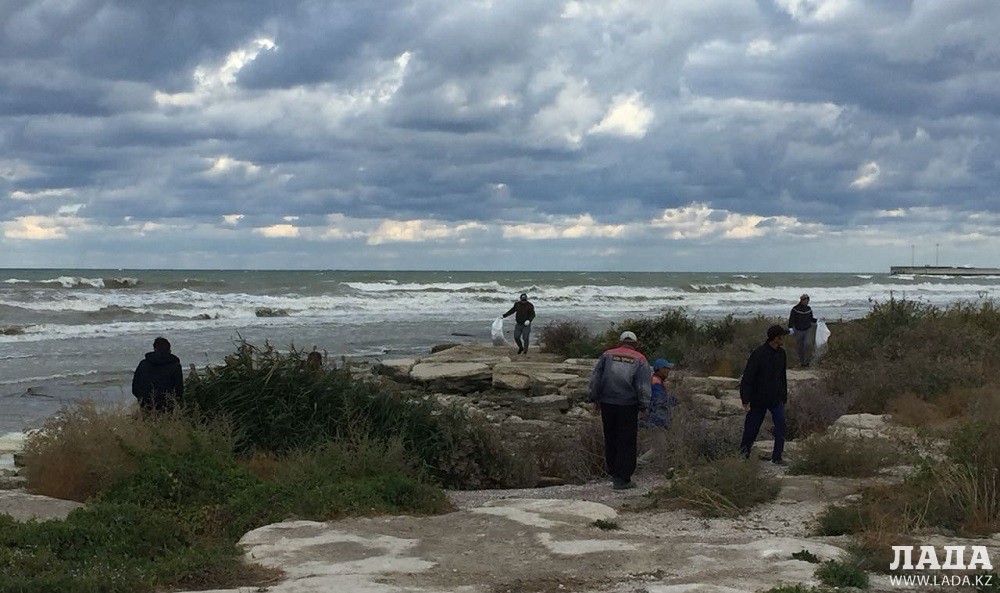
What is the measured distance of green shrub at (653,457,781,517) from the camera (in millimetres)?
8820

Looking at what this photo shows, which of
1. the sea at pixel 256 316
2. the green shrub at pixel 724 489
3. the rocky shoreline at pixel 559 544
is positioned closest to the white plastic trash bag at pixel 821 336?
the sea at pixel 256 316

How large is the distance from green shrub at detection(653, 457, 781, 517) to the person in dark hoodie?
5.54m

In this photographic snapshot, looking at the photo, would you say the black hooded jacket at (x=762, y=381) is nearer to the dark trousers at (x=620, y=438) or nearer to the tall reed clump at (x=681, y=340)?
the dark trousers at (x=620, y=438)

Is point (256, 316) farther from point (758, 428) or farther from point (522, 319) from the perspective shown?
point (758, 428)

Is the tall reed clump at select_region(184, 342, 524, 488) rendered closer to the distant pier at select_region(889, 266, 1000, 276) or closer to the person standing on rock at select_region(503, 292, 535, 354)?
the person standing on rock at select_region(503, 292, 535, 354)

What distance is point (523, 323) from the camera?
2502 centimetres

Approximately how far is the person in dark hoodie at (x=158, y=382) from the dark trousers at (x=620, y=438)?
186 inches

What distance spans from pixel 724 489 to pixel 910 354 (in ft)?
29.4

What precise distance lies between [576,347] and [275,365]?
13.4 meters

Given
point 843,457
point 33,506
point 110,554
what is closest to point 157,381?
point 33,506

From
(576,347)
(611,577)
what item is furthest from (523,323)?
(611,577)

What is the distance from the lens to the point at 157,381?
11578 millimetres

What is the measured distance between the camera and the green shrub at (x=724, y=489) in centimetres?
882

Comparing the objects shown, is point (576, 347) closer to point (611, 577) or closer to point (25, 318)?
point (611, 577)
